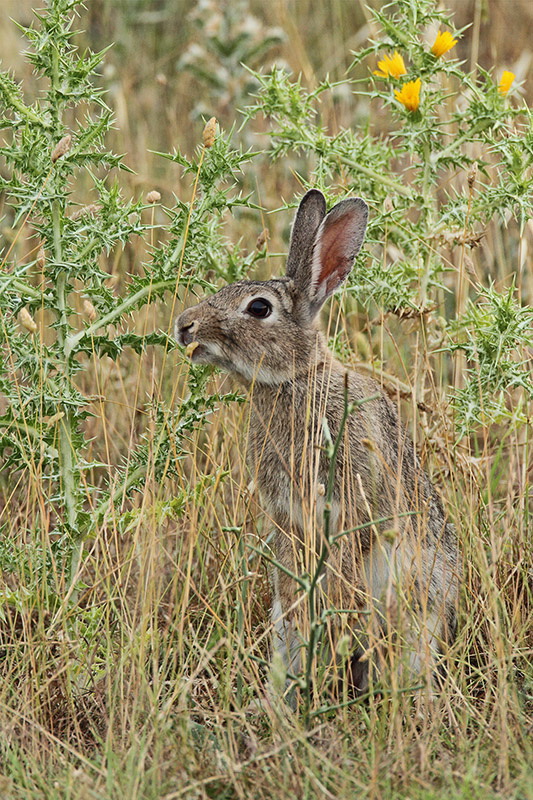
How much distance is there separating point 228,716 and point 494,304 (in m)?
1.91

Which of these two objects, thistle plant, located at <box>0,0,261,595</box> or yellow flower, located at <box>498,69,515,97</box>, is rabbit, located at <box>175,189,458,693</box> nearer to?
thistle plant, located at <box>0,0,261,595</box>

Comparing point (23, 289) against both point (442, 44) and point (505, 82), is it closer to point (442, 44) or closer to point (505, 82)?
→ point (442, 44)

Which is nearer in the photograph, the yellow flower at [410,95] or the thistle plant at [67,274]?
the thistle plant at [67,274]

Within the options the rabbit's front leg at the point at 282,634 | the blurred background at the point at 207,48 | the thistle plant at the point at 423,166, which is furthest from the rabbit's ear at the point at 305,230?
the blurred background at the point at 207,48

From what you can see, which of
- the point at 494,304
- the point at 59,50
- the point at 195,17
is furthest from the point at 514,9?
the point at 59,50

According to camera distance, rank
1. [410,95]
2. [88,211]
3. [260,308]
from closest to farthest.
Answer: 1. [88,211]
2. [260,308]
3. [410,95]

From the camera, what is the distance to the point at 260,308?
4.05m

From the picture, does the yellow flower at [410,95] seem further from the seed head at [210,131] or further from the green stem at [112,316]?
the green stem at [112,316]

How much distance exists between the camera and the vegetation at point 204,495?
3.04 meters

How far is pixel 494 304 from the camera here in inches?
162

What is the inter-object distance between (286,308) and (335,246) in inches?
11.9

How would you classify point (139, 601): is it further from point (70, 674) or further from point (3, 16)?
point (3, 16)

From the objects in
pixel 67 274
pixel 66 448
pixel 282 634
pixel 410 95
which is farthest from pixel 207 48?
pixel 282 634

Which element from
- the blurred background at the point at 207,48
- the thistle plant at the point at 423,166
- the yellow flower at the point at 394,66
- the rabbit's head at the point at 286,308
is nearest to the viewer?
the rabbit's head at the point at 286,308
